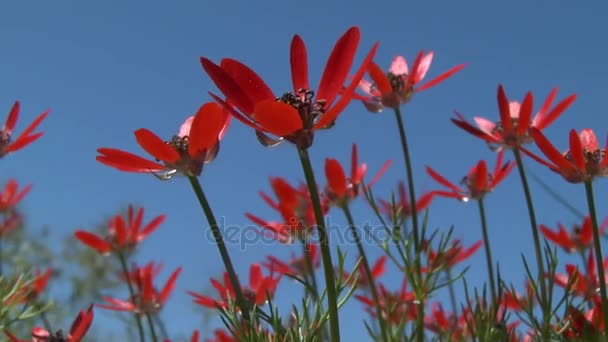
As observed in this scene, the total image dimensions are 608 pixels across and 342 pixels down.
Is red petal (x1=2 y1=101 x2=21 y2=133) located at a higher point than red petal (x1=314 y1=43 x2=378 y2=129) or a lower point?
higher

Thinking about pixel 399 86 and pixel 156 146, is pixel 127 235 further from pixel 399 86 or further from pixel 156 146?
pixel 156 146

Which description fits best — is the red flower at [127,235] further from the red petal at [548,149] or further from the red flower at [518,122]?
the red petal at [548,149]

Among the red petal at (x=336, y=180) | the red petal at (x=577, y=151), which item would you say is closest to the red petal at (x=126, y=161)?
the red petal at (x=577, y=151)

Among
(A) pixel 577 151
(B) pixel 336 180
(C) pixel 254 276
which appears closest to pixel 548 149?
(A) pixel 577 151

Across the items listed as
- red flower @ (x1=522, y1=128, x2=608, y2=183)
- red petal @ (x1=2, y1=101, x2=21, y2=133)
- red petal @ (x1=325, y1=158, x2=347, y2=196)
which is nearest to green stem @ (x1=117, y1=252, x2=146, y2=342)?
red petal @ (x1=2, y1=101, x2=21, y2=133)

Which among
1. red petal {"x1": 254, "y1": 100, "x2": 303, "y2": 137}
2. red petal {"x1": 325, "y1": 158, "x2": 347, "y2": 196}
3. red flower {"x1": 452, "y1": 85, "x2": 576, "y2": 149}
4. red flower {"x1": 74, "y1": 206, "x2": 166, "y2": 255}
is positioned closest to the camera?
red petal {"x1": 254, "y1": 100, "x2": 303, "y2": 137}

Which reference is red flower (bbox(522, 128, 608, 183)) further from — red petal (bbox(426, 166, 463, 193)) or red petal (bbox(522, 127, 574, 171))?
red petal (bbox(426, 166, 463, 193))
